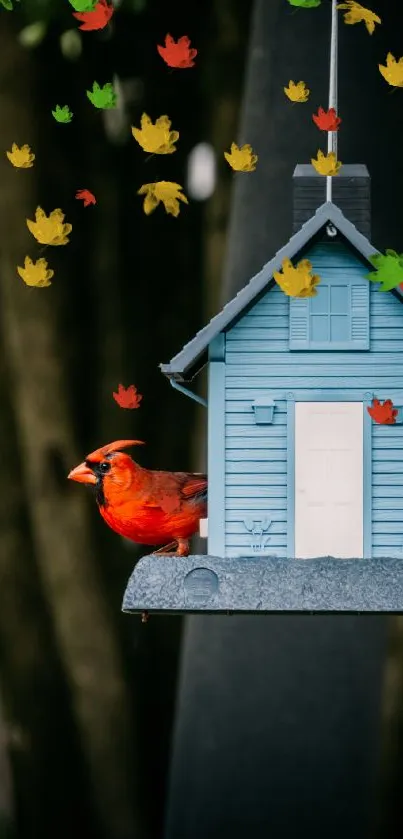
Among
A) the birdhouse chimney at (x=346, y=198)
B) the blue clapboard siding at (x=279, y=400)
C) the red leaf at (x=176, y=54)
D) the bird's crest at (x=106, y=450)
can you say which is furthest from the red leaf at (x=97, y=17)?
the bird's crest at (x=106, y=450)

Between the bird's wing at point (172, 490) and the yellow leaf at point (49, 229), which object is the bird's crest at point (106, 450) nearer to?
the bird's wing at point (172, 490)

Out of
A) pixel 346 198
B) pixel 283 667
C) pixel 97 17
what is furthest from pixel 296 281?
pixel 283 667

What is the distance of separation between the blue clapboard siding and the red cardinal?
0.38ft

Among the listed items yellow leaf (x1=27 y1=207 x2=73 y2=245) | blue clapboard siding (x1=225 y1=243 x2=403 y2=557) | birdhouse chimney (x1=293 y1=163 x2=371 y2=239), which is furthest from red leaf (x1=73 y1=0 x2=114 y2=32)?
blue clapboard siding (x1=225 y1=243 x2=403 y2=557)

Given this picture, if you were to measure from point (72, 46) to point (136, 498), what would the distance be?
4.87ft

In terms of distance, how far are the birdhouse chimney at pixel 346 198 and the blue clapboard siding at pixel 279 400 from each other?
0.11 metres

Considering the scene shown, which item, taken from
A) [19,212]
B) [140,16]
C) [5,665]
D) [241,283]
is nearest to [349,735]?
[5,665]

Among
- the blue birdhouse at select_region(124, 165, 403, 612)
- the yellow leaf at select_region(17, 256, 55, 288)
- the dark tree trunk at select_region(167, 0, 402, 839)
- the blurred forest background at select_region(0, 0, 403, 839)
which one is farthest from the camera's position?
the blurred forest background at select_region(0, 0, 403, 839)

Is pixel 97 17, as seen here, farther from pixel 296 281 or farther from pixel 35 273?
pixel 296 281

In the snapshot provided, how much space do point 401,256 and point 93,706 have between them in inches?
69.0

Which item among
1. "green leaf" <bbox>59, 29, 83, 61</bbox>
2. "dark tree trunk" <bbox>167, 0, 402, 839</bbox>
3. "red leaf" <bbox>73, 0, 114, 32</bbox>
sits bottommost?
"dark tree trunk" <bbox>167, 0, 402, 839</bbox>

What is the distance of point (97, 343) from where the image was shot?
353 cm

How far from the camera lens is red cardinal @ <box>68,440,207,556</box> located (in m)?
2.44

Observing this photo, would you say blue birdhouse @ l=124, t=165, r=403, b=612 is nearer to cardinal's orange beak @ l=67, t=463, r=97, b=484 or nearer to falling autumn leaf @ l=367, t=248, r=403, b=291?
falling autumn leaf @ l=367, t=248, r=403, b=291
